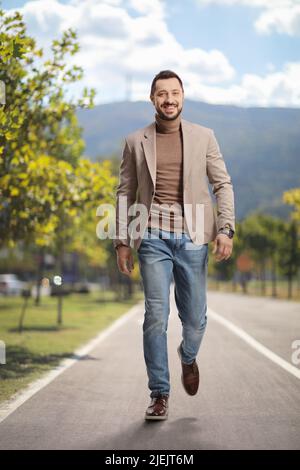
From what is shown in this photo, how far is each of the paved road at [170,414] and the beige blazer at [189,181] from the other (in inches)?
50.6

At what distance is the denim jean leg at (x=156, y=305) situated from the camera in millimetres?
5816

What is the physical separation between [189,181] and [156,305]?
0.92 m

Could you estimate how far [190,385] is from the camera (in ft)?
20.5

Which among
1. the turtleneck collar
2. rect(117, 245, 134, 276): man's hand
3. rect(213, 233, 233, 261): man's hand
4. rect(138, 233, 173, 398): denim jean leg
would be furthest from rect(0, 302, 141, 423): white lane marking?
the turtleneck collar

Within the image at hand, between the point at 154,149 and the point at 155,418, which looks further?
the point at 154,149

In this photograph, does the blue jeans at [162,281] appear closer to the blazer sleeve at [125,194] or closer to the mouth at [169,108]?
the blazer sleeve at [125,194]

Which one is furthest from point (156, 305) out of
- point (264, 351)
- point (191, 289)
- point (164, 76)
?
point (264, 351)

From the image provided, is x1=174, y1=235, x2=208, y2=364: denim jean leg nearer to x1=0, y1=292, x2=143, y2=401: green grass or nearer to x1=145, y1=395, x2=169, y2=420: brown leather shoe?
x1=145, y1=395, x2=169, y2=420: brown leather shoe

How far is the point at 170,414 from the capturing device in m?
5.97

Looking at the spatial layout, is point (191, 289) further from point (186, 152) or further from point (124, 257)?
point (186, 152)

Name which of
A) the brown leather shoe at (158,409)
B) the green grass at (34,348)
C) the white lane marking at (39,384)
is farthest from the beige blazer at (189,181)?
the green grass at (34,348)

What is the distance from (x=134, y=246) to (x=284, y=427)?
64.1 inches

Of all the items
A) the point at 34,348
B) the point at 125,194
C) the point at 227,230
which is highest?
the point at 125,194
